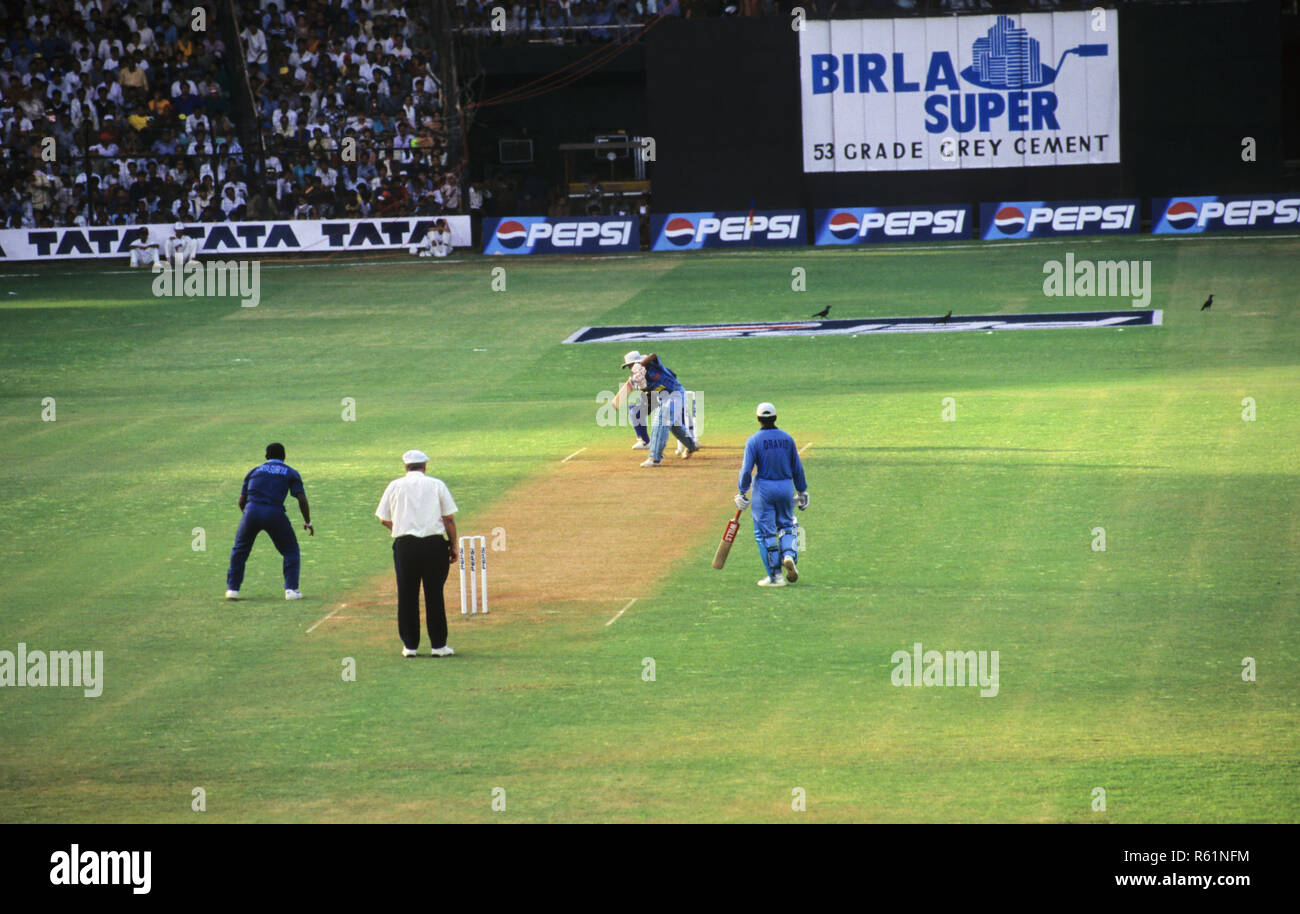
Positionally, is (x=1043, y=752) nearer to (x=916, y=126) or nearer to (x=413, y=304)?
(x=413, y=304)

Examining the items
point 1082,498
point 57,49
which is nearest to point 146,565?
point 1082,498

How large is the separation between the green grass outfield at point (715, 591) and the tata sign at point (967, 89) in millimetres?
11680

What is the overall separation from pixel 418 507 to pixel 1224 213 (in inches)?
1560

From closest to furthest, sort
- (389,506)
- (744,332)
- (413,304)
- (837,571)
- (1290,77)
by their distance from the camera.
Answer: (389,506) < (837,571) < (744,332) < (413,304) < (1290,77)

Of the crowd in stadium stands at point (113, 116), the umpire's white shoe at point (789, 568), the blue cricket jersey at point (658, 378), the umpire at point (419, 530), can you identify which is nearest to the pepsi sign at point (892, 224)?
the crowd in stadium stands at point (113, 116)

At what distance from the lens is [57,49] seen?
58.9 metres

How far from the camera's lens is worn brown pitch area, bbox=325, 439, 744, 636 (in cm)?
2009

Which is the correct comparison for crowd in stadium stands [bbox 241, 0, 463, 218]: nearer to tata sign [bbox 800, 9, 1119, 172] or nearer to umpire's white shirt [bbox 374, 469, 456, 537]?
tata sign [bbox 800, 9, 1119, 172]

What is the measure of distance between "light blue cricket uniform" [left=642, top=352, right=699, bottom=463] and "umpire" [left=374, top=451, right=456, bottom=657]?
985 centimetres

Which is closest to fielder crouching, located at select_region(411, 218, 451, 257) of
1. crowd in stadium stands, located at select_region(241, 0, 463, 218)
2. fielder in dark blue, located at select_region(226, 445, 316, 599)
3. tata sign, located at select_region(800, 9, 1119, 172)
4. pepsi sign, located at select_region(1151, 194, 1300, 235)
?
crowd in stadium stands, located at select_region(241, 0, 463, 218)

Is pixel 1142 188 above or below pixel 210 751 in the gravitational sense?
above

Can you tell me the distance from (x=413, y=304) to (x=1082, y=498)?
25.2 m

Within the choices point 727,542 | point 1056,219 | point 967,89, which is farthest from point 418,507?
point 967,89

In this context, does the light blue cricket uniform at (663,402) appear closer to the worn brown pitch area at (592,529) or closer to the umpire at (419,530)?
the worn brown pitch area at (592,529)
